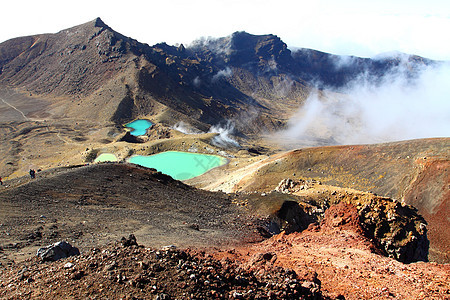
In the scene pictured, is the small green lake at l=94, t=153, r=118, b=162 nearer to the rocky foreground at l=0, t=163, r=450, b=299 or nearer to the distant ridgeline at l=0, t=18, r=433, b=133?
the distant ridgeline at l=0, t=18, r=433, b=133

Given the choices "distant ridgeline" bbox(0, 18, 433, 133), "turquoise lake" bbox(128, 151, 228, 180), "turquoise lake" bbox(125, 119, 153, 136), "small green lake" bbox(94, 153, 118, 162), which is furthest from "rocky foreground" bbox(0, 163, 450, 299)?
"distant ridgeline" bbox(0, 18, 433, 133)

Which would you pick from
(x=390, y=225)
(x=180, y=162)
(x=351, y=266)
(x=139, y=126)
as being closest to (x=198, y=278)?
(x=351, y=266)

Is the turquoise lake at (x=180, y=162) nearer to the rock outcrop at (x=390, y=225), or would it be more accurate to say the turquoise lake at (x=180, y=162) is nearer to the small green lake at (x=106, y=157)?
the small green lake at (x=106, y=157)

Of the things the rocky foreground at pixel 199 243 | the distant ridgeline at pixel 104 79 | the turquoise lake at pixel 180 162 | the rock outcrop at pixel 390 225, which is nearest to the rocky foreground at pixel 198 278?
the rocky foreground at pixel 199 243

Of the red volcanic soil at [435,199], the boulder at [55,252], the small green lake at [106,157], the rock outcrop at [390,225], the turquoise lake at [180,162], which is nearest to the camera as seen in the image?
the boulder at [55,252]

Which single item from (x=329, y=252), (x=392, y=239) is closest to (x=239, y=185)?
(x=392, y=239)

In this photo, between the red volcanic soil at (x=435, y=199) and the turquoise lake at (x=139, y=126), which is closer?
the red volcanic soil at (x=435, y=199)

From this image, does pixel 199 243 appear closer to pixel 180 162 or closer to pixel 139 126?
pixel 180 162
